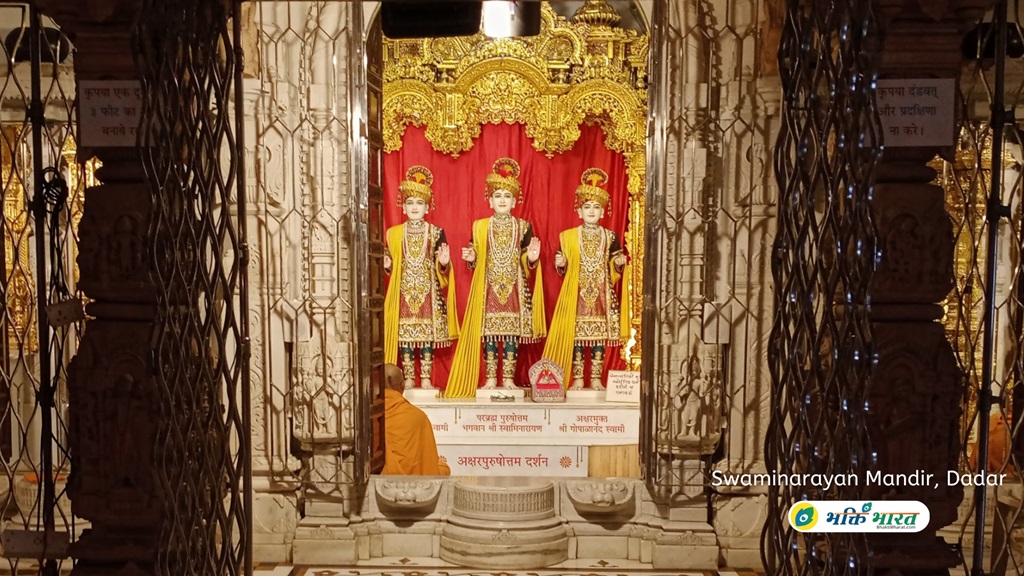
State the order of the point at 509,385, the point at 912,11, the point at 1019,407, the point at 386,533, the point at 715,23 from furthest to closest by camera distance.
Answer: the point at 509,385 → the point at 386,533 → the point at 715,23 → the point at 1019,407 → the point at 912,11

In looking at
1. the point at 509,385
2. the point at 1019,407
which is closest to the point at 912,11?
the point at 1019,407

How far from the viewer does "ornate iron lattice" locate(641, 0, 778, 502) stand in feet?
12.0

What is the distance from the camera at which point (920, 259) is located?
179 centimetres

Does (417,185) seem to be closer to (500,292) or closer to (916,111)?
(500,292)

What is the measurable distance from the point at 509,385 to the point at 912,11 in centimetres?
475

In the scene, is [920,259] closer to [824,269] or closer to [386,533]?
[824,269]

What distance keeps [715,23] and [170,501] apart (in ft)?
10.3

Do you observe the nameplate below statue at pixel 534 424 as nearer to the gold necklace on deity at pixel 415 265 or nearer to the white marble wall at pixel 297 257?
the gold necklace on deity at pixel 415 265

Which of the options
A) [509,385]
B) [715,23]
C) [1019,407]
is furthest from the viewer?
[509,385]

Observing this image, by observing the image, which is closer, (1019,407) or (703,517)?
(1019,407)

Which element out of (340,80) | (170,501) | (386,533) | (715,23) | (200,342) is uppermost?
(715,23)

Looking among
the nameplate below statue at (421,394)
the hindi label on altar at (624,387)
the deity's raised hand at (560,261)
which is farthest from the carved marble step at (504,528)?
the deity's raised hand at (560,261)

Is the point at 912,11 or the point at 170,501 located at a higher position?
the point at 912,11

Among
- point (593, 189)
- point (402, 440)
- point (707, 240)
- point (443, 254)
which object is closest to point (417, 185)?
point (443, 254)
